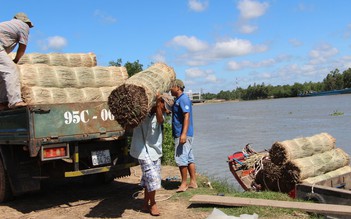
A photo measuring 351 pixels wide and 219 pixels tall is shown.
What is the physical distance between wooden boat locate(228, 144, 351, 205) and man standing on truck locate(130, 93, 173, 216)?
2.32 metres

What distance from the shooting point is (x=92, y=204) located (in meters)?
7.04

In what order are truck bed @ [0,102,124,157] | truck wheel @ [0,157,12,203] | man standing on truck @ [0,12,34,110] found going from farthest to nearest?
truck wheel @ [0,157,12,203]
man standing on truck @ [0,12,34,110]
truck bed @ [0,102,124,157]

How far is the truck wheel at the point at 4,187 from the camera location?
22.8 ft

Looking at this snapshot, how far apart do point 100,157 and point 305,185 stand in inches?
132

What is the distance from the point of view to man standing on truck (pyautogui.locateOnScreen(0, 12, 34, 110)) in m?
6.53

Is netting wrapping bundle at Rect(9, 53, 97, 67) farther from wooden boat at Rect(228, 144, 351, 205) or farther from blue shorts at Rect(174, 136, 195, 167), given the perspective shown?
wooden boat at Rect(228, 144, 351, 205)

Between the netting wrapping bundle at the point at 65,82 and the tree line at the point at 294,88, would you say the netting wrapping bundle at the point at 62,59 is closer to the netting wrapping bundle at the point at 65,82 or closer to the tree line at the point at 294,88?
the netting wrapping bundle at the point at 65,82

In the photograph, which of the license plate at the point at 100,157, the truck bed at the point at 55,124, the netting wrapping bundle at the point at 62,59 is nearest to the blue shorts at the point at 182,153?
the truck bed at the point at 55,124

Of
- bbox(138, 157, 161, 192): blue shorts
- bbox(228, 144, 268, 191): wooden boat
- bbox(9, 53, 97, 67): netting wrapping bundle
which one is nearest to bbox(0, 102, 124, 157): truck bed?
bbox(138, 157, 161, 192): blue shorts

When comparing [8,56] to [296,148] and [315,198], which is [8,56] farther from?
[315,198]

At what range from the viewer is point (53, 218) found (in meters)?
6.34

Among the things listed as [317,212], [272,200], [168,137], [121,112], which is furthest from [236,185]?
[121,112]

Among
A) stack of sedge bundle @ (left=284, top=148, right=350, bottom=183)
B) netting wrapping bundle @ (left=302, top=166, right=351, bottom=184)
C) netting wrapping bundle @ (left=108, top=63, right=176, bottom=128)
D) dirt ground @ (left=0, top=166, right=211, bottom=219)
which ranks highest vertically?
netting wrapping bundle @ (left=108, top=63, right=176, bottom=128)

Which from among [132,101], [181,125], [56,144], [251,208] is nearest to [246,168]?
[181,125]
